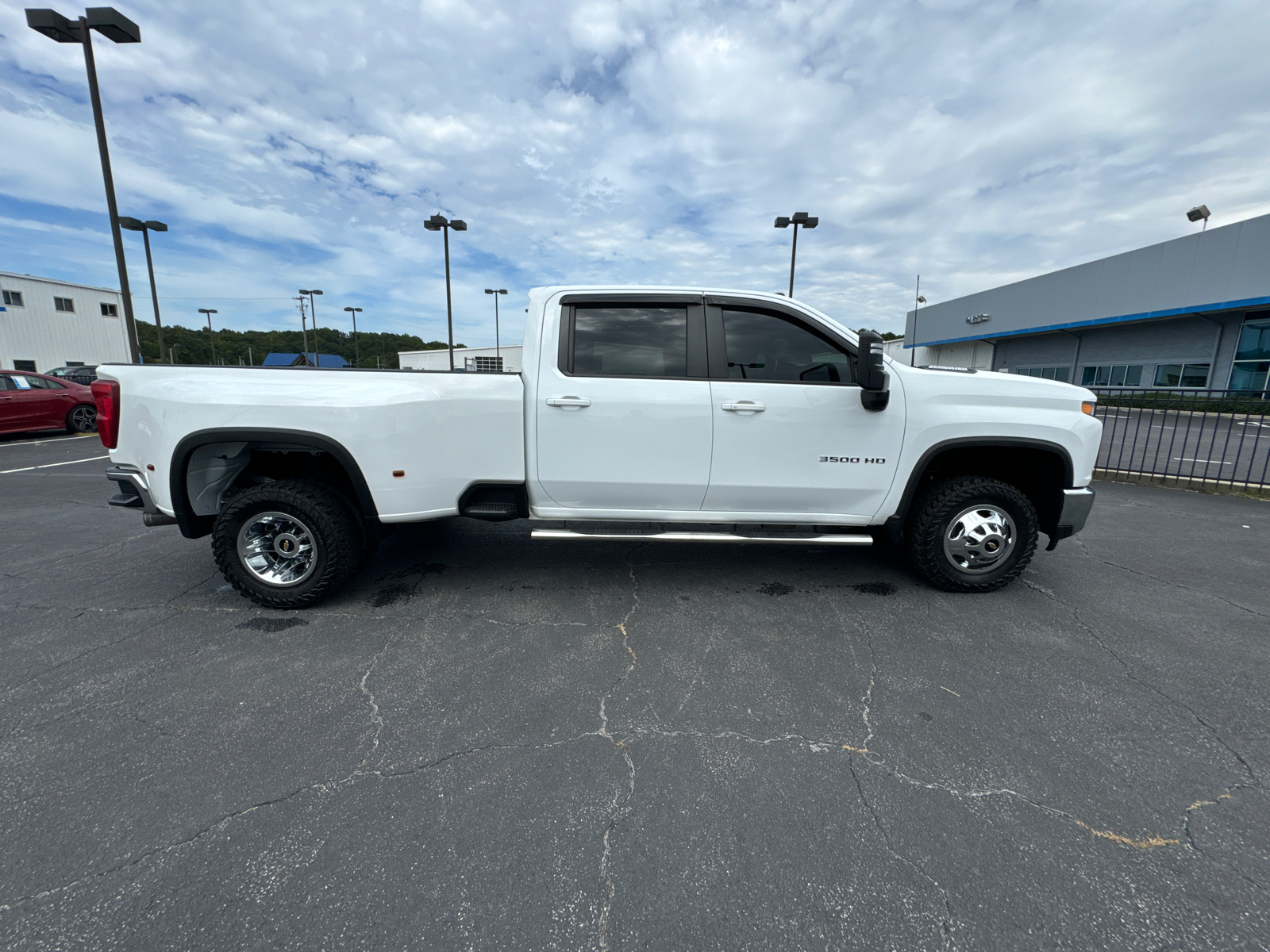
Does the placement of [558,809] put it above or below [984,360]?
below

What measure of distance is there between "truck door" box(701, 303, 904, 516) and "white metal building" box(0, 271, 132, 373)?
34.7 metres

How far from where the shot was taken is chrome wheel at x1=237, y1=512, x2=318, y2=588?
11.0 ft

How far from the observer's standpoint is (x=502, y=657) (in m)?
2.91

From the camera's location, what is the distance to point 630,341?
3525 millimetres

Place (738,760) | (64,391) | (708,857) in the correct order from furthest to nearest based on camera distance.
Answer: (64,391) → (738,760) → (708,857)

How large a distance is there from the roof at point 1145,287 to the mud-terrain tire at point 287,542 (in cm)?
2960

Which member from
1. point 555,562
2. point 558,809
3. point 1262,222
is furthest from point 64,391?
point 1262,222

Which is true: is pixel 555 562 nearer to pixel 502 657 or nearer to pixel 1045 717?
pixel 502 657

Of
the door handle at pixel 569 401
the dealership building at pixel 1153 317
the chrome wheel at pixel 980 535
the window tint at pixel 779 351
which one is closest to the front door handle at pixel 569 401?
the door handle at pixel 569 401

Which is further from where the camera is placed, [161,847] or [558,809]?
[558,809]

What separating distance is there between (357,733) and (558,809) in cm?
100

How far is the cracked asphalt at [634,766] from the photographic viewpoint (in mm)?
1574

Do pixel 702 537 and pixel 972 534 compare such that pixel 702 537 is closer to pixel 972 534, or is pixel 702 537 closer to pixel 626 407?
pixel 626 407

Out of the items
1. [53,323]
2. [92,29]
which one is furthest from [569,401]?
[53,323]
